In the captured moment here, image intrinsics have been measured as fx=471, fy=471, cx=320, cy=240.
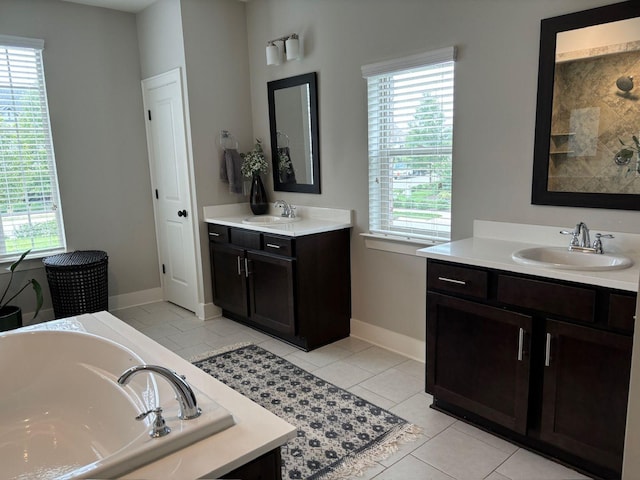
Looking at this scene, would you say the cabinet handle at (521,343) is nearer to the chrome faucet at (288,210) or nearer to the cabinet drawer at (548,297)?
the cabinet drawer at (548,297)

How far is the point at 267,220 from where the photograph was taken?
13.0 ft

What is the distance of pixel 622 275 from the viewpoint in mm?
1848

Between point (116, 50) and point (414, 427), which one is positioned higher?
point (116, 50)

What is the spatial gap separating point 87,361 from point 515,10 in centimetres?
275

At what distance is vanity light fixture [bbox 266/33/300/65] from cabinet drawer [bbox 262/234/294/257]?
1415 millimetres

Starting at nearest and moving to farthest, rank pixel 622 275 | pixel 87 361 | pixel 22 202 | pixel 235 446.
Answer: pixel 235 446
pixel 622 275
pixel 87 361
pixel 22 202

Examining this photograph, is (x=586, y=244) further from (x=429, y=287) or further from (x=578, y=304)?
(x=429, y=287)

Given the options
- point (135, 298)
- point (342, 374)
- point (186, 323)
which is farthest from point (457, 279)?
point (135, 298)

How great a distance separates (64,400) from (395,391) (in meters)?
1.76

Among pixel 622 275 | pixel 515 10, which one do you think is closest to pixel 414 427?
pixel 622 275

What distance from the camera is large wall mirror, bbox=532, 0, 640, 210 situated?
84.0 inches

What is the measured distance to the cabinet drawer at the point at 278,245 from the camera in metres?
3.27

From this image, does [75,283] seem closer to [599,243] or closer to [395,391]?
[395,391]

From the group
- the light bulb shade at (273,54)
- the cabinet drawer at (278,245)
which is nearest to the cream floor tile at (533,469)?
the cabinet drawer at (278,245)
